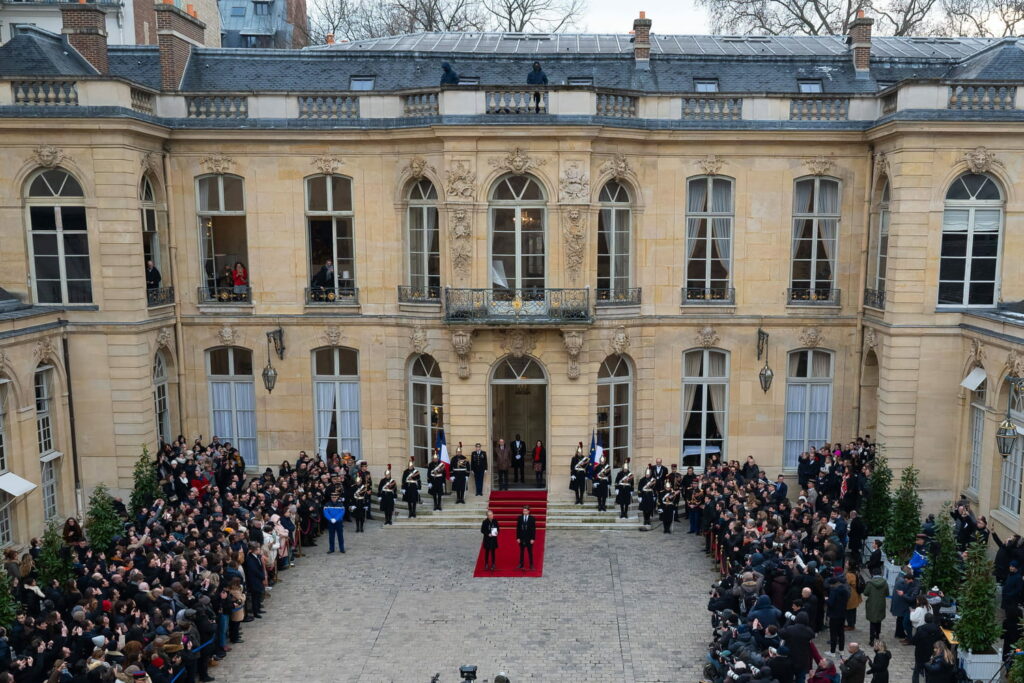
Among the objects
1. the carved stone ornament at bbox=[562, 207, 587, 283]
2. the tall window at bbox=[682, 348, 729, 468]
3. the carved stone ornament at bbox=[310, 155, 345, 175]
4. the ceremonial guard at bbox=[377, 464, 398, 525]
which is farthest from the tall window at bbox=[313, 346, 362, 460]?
the tall window at bbox=[682, 348, 729, 468]

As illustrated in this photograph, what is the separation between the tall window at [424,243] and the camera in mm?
22172

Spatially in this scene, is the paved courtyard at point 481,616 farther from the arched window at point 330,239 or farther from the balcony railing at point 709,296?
the arched window at point 330,239

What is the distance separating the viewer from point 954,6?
38312mm

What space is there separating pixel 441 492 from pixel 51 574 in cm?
858

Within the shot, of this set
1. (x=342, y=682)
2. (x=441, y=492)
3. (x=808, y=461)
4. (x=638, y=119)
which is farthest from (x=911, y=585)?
(x=638, y=119)

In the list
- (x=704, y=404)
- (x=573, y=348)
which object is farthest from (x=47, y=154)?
(x=704, y=404)

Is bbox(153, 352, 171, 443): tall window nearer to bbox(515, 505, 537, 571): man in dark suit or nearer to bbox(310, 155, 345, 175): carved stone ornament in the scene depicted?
bbox(310, 155, 345, 175): carved stone ornament

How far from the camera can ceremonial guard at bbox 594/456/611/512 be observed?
2108cm

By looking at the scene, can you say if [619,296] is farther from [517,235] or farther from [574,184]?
[574,184]

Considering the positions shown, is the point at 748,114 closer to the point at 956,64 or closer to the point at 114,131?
the point at 956,64

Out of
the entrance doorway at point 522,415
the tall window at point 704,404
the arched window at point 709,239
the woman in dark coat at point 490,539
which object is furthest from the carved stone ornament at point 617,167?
the woman in dark coat at point 490,539

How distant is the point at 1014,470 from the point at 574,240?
10.5 m

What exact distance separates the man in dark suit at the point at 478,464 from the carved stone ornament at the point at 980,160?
12.8 metres

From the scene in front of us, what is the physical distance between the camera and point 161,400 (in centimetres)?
2250
